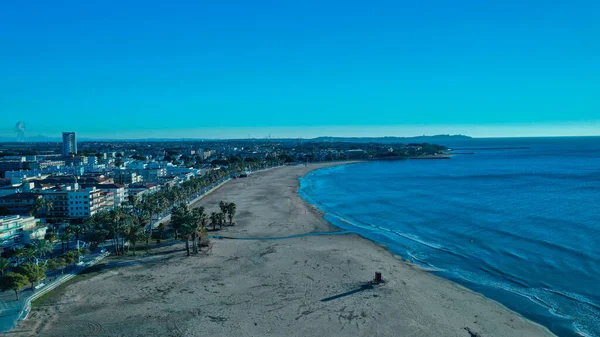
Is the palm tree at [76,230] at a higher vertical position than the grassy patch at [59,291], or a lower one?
higher

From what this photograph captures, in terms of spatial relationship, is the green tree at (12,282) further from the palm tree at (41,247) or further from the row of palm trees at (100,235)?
the palm tree at (41,247)

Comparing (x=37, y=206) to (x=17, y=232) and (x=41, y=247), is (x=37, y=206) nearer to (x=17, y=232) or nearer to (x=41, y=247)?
(x=17, y=232)

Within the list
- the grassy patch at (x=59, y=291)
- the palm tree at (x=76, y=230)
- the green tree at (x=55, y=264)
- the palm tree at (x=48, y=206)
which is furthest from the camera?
the palm tree at (x=48, y=206)

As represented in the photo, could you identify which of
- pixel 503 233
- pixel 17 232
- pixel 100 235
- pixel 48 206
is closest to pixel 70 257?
pixel 100 235

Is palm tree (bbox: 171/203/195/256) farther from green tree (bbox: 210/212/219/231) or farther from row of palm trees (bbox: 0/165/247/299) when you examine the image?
green tree (bbox: 210/212/219/231)

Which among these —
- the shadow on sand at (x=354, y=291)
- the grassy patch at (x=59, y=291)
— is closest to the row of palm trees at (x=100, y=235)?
the grassy patch at (x=59, y=291)

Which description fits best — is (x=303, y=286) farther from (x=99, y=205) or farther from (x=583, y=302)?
(x=99, y=205)
